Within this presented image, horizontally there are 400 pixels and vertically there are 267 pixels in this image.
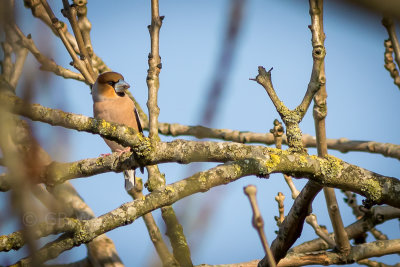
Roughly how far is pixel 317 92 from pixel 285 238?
115 cm

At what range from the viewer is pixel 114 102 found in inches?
249

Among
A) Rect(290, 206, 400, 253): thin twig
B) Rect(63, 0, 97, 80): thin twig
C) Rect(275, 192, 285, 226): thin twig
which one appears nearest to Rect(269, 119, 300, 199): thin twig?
Rect(275, 192, 285, 226): thin twig

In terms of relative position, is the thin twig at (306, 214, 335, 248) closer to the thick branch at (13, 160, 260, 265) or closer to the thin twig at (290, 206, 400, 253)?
the thin twig at (290, 206, 400, 253)

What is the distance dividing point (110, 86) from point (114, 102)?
25 cm

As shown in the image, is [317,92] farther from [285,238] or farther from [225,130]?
[225,130]

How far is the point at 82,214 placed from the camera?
6.31 meters

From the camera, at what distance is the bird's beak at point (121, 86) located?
21.3ft

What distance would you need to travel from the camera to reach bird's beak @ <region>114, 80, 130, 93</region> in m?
6.48

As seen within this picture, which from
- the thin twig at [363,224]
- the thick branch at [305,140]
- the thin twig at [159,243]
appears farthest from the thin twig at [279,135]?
the thick branch at [305,140]

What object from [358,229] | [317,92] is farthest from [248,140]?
[317,92]

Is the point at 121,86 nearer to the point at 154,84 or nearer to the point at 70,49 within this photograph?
the point at 70,49

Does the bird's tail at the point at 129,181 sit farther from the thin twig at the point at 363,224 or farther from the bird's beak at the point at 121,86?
the thin twig at the point at 363,224

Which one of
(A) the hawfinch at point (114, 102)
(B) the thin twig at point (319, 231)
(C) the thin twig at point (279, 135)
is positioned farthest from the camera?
(A) the hawfinch at point (114, 102)

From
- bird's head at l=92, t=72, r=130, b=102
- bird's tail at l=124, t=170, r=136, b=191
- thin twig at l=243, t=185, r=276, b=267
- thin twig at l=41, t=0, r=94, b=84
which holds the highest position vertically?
bird's head at l=92, t=72, r=130, b=102
